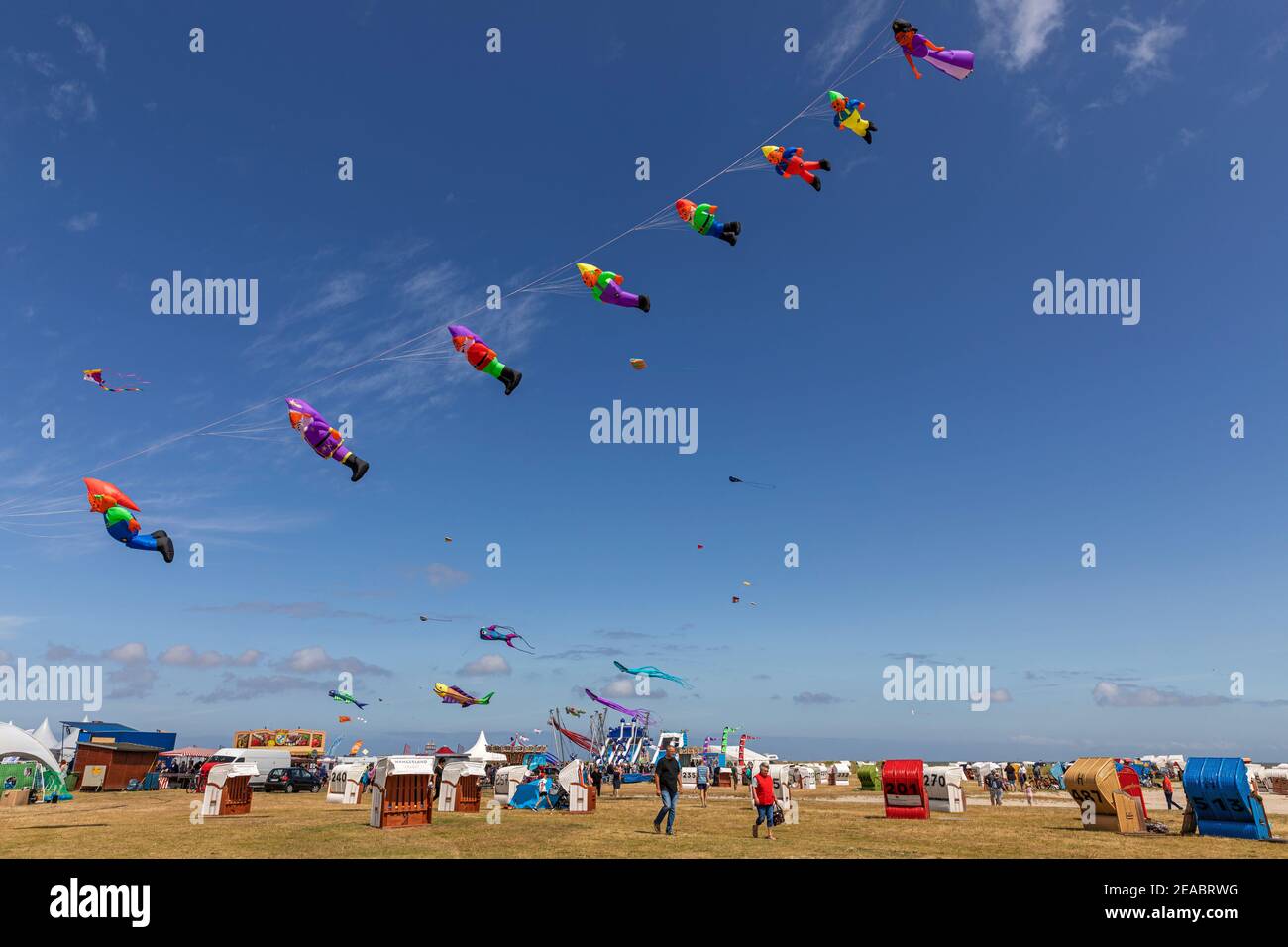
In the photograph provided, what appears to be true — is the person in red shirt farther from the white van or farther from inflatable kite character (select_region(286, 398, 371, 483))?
the white van

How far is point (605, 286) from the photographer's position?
19.1 meters

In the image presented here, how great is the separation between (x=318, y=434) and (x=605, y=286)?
7.91 meters

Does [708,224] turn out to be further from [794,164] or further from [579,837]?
[579,837]

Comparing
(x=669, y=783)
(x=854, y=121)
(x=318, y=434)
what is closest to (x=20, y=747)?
(x=318, y=434)

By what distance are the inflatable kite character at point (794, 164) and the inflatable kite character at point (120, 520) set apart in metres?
17.4

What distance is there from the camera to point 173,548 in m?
17.3

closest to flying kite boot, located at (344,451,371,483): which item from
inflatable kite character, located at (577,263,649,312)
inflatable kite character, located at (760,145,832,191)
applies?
Result: inflatable kite character, located at (577,263,649,312)

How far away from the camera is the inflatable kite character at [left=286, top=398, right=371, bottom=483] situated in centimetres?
1812

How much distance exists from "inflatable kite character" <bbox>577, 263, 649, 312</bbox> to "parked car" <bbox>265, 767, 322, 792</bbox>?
2901 centimetres

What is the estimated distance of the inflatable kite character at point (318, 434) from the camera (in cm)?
1812

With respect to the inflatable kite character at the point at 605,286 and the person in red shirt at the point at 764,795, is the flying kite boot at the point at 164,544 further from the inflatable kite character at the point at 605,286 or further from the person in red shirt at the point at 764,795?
the person in red shirt at the point at 764,795

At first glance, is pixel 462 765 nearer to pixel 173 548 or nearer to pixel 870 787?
pixel 173 548
